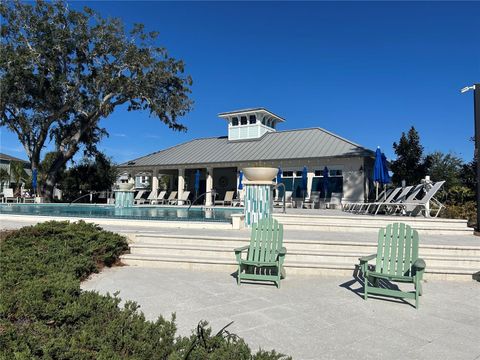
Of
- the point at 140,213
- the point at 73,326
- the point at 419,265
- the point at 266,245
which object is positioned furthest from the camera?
the point at 140,213

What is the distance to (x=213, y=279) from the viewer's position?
5461 millimetres

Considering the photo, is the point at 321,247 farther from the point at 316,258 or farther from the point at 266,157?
the point at 266,157

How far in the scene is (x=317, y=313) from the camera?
394 cm

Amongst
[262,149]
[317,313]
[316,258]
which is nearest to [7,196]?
[262,149]

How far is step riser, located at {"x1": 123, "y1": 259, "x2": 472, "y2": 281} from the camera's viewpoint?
5578 millimetres

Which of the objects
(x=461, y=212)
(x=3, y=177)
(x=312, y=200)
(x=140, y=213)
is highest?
(x=3, y=177)

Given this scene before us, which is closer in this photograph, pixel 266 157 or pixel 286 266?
pixel 286 266

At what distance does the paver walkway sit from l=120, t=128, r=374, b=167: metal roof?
51.7 ft

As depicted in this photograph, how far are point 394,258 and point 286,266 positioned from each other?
1.82 m

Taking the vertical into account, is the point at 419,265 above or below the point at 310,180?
below

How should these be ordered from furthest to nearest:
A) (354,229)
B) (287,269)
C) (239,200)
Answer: (239,200) < (354,229) < (287,269)

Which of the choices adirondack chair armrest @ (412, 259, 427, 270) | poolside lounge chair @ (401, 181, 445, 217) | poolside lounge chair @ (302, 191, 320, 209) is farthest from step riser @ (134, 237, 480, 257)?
poolside lounge chair @ (302, 191, 320, 209)

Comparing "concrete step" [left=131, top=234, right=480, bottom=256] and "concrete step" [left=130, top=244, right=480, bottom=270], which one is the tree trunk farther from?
"concrete step" [left=130, top=244, right=480, bottom=270]

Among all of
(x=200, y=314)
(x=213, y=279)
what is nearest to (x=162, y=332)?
(x=200, y=314)
